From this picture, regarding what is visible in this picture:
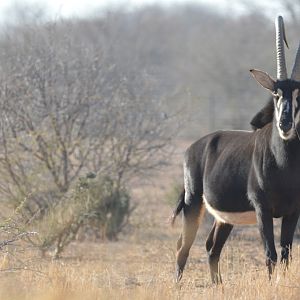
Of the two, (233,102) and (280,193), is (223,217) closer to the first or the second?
(280,193)

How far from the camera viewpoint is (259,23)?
62000 mm

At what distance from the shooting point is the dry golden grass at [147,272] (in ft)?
29.5

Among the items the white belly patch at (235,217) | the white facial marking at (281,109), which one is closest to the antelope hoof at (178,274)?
the white belly patch at (235,217)

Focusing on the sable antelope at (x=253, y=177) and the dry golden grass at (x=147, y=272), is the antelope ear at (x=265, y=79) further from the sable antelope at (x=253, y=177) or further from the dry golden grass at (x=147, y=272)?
the dry golden grass at (x=147, y=272)

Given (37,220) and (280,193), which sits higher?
(280,193)

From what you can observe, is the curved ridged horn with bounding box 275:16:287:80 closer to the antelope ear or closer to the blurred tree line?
the antelope ear

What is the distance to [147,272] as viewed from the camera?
1229cm

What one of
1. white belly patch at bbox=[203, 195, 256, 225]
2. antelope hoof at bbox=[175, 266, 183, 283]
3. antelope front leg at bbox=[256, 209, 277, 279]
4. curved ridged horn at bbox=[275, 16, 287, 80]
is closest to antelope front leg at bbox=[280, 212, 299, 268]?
antelope front leg at bbox=[256, 209, 277, 279]

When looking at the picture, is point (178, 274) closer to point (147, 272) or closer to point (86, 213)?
point (147, 272)

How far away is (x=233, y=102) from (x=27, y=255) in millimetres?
28837

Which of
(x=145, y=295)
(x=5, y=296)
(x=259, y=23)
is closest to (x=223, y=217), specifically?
(x=145, y=295)

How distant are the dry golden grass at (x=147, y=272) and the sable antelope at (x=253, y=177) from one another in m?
0.34

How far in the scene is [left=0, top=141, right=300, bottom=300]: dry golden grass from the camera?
899 cm

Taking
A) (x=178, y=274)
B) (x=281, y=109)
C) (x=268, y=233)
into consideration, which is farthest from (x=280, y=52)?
(x=178, y=274)
